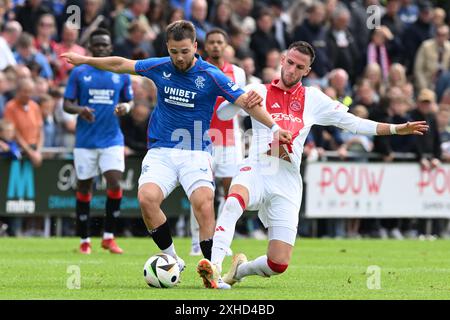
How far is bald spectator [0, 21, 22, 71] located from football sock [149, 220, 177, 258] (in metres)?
9.57

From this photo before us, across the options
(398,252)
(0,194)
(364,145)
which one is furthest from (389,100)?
(0,194)

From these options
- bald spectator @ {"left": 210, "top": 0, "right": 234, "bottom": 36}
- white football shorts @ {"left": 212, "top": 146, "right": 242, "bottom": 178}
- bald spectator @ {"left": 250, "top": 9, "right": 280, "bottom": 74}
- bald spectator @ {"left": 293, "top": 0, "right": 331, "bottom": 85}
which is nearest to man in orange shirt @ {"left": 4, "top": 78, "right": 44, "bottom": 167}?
white football shorts @ {"left": 212, "top": 146, "right": 242, "bottom": 178}

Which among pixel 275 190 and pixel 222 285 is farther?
pixel 275 190

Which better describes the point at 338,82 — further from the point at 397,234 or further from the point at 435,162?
the point at 397,234

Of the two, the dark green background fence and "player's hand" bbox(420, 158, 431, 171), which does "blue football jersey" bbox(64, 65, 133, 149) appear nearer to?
the dark green background fence

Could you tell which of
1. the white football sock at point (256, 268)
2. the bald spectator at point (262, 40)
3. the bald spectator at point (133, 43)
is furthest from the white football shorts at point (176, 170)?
the bald spectator at point (262, 40)

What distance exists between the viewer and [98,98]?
647 inches

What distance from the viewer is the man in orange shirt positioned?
19.6m

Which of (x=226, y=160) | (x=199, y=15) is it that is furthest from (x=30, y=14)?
(x=226, y=160)

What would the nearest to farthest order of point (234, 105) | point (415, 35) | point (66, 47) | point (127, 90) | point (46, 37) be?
point (234, 105) → point (127, 90) → point (66, 47) → point (46, 37) → point (415, 35)

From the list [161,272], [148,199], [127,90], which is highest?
[127,90]

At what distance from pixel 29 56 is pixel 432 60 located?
30.0ft

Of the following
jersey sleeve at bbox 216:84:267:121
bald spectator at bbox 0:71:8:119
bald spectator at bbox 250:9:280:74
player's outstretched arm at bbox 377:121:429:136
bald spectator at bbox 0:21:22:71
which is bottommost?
player's outstretched arm at bbox 377:121:429:136

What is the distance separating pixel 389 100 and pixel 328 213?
2550 millimetres
